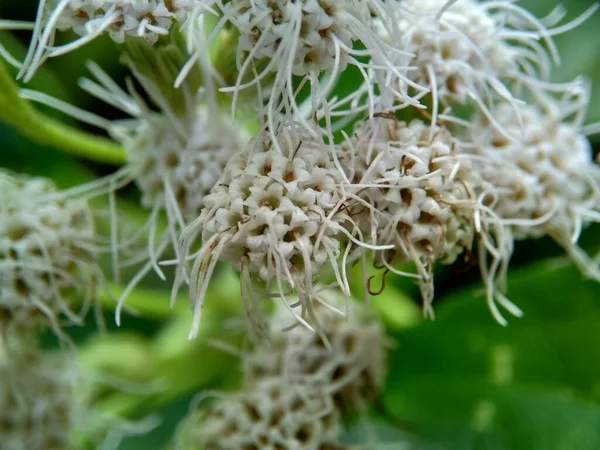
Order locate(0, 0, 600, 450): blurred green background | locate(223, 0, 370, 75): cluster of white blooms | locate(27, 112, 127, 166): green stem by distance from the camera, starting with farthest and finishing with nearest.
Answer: locate(0, 0, 600, 450): blurred green background, locate(27, 112, 127, 166): green stem, locate(223, 0, 370, 75): cluster of white blooms

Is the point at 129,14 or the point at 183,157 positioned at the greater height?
the point at 129,14

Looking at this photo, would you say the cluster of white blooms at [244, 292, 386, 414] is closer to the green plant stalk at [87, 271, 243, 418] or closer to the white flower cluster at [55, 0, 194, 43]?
the green plant stalk at [87, 271, 243, 418]

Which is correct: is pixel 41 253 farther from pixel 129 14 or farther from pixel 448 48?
pixel 448 48

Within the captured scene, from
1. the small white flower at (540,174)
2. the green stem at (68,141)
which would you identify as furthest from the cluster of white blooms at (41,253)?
the small white flower at (540,174)

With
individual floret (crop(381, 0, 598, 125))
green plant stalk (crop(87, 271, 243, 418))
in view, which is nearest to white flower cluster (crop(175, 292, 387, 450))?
green plant stalk (crop(87, 271, 243, 418))

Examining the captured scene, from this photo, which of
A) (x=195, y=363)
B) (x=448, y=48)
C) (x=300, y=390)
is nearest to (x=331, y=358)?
(x=300, y=390)

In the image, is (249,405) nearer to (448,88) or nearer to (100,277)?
(100,277)

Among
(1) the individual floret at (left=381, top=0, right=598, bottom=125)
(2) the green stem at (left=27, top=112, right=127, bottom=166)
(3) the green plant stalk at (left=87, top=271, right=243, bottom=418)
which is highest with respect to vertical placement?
(1) the individual floret at (left=381, top=0, right=598, bottom=125)
